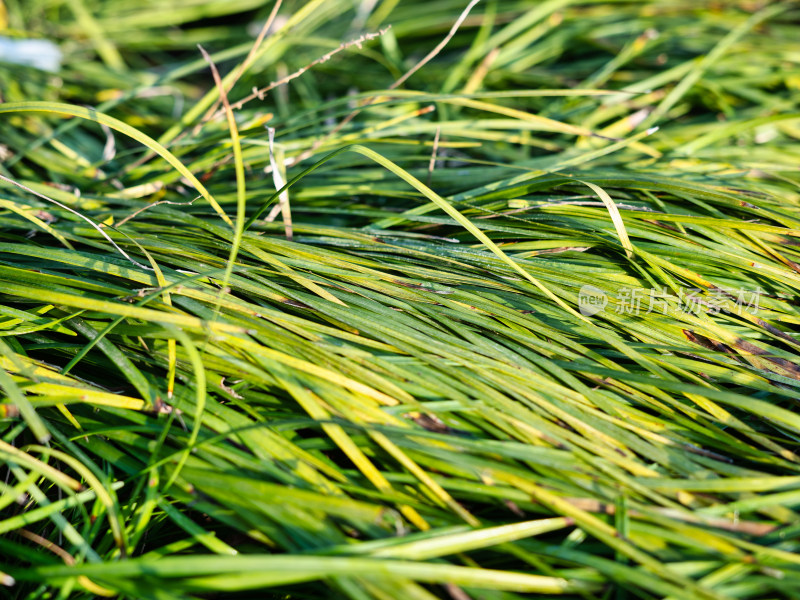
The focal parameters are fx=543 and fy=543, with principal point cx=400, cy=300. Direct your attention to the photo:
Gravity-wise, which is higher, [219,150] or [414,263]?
[219,150]

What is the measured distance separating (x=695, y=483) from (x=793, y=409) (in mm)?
340

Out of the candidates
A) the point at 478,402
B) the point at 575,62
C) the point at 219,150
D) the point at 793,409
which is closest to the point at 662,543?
the point at 478,402

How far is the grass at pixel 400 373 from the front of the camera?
0.73 metres

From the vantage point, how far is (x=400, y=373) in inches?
33.7

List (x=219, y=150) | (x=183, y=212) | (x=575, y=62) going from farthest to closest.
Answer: (x=575, y=62) → (x=219, y=150) → (x=183, y=212)

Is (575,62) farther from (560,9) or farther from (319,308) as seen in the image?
(319,308)

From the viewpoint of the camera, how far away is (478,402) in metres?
0.83

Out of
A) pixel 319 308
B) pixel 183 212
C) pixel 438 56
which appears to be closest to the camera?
pixel 319 308

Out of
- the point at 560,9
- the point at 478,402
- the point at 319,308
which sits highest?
the point at 560,9

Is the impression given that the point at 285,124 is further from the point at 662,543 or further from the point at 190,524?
the point at 662,543

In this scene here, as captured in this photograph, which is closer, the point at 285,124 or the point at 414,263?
the point at 414,263

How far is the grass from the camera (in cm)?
73

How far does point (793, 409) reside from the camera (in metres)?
0.95

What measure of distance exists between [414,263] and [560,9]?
1.38 meters
